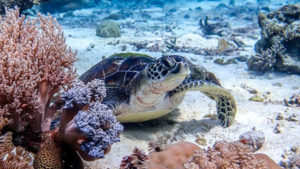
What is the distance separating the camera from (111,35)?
11.3 metres

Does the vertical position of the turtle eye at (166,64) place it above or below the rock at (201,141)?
above

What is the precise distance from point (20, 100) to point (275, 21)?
Answer: 8136 mm

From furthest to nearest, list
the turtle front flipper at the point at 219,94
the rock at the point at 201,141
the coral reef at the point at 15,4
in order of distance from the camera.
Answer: the coral reef at the point at 15,4 → the turtle front flipper at the point at 219,94 → the rock at the point at 201,141

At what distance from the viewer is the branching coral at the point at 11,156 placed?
1620mm

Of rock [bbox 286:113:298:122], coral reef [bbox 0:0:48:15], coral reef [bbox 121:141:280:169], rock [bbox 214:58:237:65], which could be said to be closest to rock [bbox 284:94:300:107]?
rock [bbox 286:113:298:122]

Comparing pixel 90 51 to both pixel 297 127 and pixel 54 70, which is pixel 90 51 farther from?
pixel 297 127

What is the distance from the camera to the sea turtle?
3051 millimetres

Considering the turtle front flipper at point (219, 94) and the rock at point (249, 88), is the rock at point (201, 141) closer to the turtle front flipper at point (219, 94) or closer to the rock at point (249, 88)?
the turtle front flipper at point (219, 94)

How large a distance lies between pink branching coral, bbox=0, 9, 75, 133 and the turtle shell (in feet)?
4.37

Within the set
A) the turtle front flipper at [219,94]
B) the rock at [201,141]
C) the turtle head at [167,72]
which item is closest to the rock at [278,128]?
the turtle front flipper at [219,94]

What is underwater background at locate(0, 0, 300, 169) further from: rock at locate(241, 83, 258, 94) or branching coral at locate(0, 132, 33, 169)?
branching coral at locate(0, 132, 33, 169)

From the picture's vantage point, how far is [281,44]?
22.6ft

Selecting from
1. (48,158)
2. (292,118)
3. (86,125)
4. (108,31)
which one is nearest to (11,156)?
(48,158)

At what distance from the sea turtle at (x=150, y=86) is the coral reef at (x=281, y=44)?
3736mm
